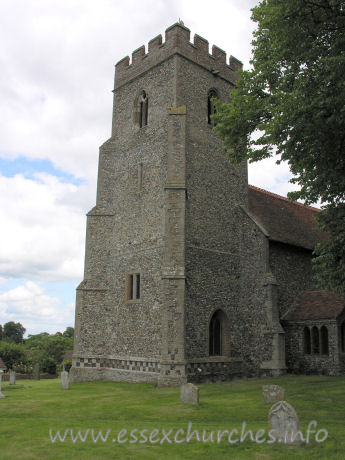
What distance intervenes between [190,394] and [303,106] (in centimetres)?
859

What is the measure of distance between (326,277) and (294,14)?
7.74 meters

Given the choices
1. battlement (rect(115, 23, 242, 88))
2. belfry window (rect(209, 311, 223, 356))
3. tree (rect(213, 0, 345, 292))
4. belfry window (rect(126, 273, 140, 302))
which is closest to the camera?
tree (rect(213, 0, 345, 292))

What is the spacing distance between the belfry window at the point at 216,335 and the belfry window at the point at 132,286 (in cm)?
364

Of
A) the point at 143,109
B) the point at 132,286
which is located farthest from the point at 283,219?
the point at 143,109

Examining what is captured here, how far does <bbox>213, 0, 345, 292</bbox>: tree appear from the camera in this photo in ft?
36.6

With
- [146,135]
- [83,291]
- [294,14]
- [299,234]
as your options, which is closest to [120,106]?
[146,135]

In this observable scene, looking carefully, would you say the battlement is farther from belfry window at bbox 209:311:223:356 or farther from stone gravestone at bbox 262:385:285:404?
stone gravestone at bbox 262:385:285:404

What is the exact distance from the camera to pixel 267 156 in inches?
539

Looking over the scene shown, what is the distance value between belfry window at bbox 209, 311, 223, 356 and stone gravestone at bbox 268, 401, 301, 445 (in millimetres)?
11295

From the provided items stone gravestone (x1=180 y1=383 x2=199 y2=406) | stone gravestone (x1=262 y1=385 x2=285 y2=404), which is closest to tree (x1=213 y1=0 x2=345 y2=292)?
stone gravestone (x1=262 y1=385 x2=285 y2=404)

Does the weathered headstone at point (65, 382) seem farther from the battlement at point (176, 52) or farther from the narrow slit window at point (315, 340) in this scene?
the battlement at point (176, 52)

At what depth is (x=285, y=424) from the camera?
25.2 ft

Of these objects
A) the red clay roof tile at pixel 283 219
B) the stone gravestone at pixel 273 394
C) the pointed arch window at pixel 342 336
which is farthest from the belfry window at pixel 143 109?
the stone gravestone at pixel 273 394

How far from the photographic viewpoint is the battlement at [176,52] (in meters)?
21.0
